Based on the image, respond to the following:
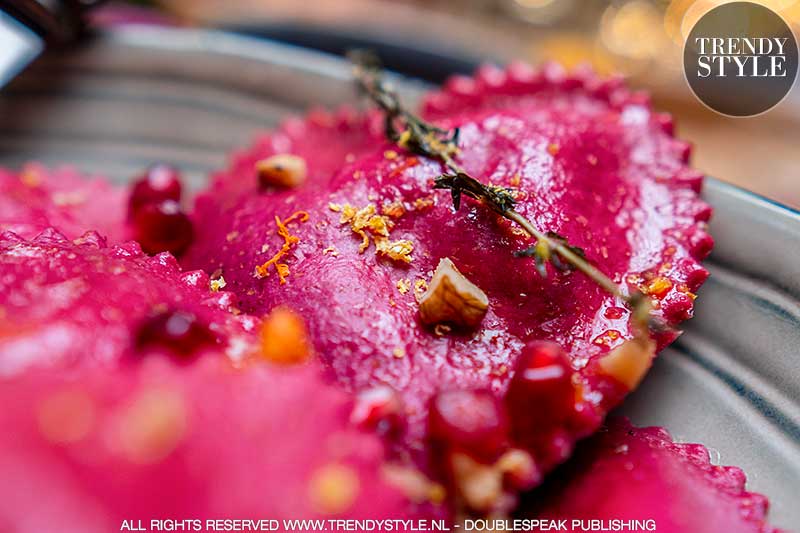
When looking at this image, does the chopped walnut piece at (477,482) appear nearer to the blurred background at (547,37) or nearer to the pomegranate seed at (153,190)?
the pomegranate seed at (153,190)

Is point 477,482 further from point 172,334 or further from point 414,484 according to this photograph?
point 172,334

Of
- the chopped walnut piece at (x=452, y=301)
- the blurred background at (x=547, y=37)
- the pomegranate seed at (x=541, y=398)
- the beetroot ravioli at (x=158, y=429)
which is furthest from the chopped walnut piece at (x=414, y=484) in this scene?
the blurred background at (x=547, y=37)

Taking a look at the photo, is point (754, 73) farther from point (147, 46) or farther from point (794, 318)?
point (147, 46)

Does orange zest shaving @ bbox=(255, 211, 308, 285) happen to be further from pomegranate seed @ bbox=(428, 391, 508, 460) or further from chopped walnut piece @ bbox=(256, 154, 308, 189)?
pomegranate seed @ bbox=(428, 391, 508, 460)

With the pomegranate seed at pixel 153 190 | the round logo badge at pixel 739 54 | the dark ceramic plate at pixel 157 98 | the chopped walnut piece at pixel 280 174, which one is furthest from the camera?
the dark ceramic plate at pixel 157 98

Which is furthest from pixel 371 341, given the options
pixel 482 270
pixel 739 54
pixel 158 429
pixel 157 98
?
pixel 157 98

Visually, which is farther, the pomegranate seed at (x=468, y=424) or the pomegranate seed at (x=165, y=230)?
the pomegranate seed at (x=165, y=230)

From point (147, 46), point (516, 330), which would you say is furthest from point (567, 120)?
point (147, 46)
